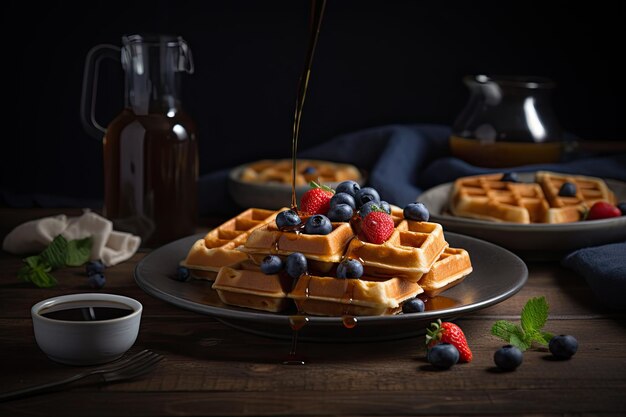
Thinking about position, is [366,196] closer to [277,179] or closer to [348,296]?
[348,296]

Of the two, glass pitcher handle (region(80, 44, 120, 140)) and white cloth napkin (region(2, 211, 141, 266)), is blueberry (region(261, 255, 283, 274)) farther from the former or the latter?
glass pitcher handle (region(80, 44, 120, 140))

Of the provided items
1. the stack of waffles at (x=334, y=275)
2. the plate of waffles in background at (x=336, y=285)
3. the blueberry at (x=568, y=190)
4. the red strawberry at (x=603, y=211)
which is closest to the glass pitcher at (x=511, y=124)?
the blueberry at (x=568, y=190)

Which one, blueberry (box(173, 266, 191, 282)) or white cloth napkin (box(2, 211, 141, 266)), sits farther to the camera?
white cloth napkin (box(2, 211, 141, 266))

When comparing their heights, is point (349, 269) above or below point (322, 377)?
above

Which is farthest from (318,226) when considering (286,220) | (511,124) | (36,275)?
(511,124)

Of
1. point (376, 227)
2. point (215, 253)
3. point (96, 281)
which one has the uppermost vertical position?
point (376, 227)

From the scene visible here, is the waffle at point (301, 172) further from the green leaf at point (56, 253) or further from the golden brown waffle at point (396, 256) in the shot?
the golden brown waffle at point (396, 256)

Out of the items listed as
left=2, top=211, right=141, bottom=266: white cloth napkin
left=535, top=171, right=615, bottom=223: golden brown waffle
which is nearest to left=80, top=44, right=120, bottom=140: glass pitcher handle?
left=2, top=211, right=141, bottom=266: white cloth napkin
